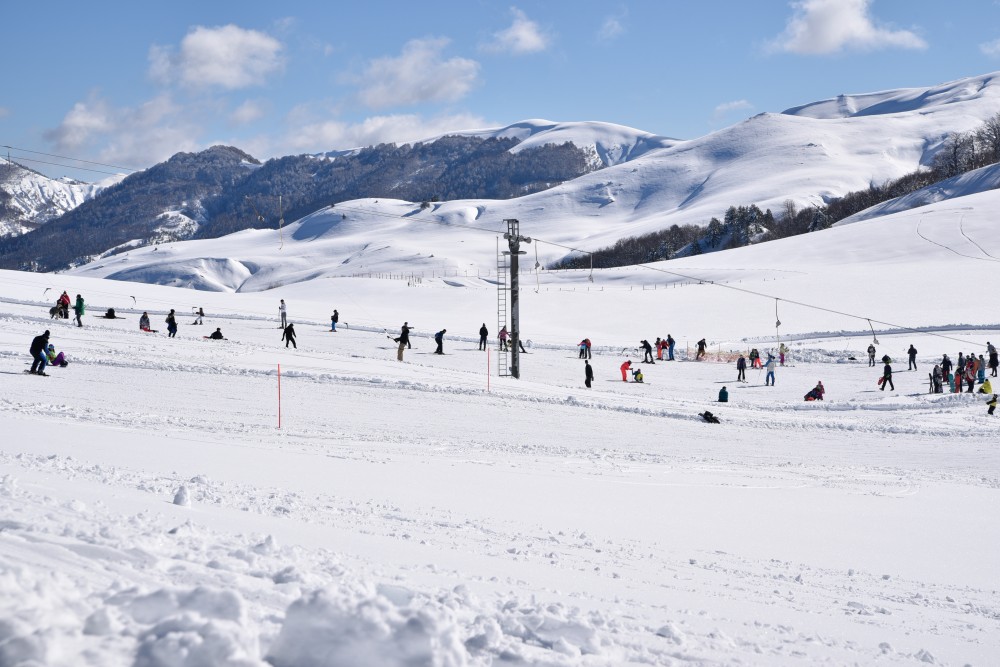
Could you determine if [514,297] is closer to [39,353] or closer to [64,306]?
[39,353]

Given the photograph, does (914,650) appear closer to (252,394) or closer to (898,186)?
(252,394)

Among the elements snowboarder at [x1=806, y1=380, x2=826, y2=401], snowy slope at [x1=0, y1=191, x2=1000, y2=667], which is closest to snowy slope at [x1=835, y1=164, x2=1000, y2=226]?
snowy slope at [x1=0, y1=191, x2=1000, y2=667]

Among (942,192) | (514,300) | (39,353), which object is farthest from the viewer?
(942,192)

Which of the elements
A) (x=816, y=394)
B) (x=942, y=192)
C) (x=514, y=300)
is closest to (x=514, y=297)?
(x=514, y=300)

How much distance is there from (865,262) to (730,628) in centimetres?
8139

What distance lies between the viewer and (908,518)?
12508 mm

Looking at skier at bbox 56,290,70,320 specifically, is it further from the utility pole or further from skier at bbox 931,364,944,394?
skier at bbox 931,364,944,394

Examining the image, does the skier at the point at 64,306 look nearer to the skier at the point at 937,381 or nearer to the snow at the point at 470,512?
the snow at the point at 470,512

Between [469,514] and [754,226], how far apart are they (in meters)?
134

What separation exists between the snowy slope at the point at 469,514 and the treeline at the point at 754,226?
104614 mm

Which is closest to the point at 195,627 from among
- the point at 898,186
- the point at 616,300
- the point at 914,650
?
the point at 914,650

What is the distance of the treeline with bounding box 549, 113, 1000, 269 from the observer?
137 m

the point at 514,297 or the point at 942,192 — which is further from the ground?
the point at 942,192

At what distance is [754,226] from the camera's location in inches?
5369
